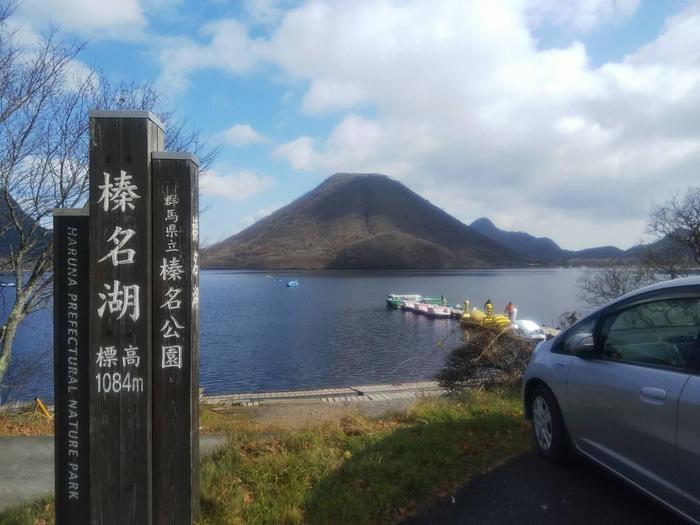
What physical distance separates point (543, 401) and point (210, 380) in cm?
2105

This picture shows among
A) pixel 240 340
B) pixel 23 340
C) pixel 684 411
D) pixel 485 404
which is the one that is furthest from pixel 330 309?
pixel 684 411

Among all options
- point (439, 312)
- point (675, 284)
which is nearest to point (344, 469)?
point (675, 284)

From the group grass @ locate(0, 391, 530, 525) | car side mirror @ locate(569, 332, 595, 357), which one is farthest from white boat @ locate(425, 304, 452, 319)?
car side mirror @ locate(569, 332, 595, 357)

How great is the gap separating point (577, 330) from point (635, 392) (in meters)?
1.16

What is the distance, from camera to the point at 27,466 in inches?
202

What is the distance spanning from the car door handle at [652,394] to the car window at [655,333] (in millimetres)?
185

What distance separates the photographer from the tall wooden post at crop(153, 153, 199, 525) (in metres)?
3.54

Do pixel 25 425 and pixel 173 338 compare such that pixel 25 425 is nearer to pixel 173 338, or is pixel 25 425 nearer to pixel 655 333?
pixel 173 338

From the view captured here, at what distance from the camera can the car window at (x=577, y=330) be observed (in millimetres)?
4612

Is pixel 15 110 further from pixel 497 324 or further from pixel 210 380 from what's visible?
pixel 210 380

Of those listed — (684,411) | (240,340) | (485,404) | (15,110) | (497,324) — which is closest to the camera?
(684,411)

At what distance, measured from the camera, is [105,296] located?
11.3ft

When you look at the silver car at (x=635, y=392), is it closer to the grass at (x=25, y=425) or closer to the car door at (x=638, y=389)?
the car door at (x=638, y=389)

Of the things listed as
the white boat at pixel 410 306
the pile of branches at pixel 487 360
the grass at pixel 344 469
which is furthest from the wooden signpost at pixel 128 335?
the white boat at pixel 410 306
